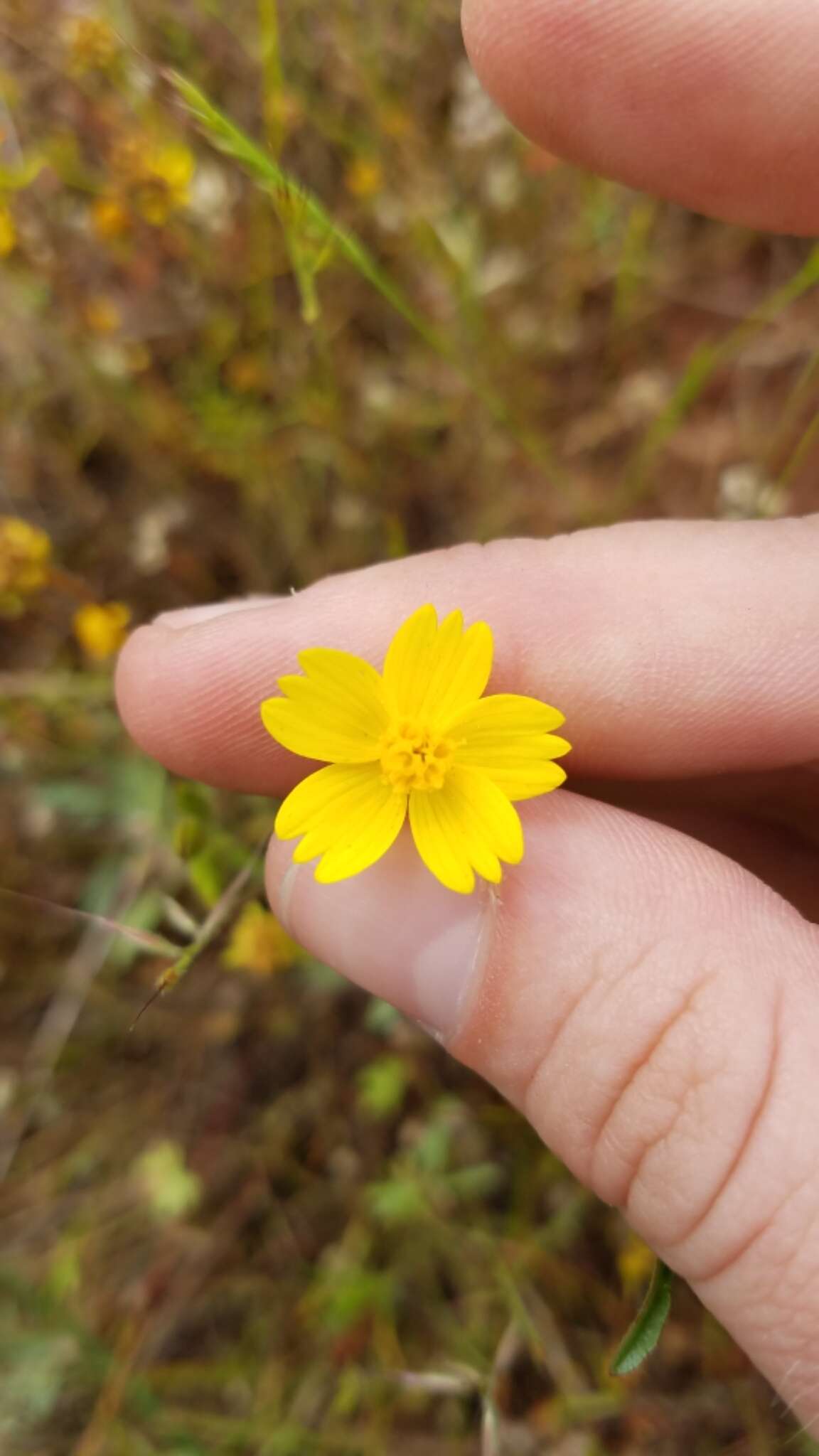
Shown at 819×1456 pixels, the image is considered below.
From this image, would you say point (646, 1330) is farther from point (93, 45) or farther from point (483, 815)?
point (93, 45)

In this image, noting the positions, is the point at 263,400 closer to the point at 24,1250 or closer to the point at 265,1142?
the point at 265,1142

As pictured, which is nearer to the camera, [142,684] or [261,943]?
[142,684]

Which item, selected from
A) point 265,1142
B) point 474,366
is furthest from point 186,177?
point 265,1142

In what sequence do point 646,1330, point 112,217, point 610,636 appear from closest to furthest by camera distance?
point 646,1330
point 610,636
point 112,217

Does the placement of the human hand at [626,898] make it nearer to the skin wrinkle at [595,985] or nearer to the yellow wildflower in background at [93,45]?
the skin wrinkle at [595,985]

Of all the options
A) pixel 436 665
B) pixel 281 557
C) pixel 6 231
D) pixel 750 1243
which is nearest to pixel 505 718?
pixel 436 665

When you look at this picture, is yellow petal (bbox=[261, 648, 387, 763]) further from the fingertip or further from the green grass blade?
the green grass blade

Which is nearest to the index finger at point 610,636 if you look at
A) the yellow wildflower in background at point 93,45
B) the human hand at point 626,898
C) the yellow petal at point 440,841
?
the human hand at point 626,898
